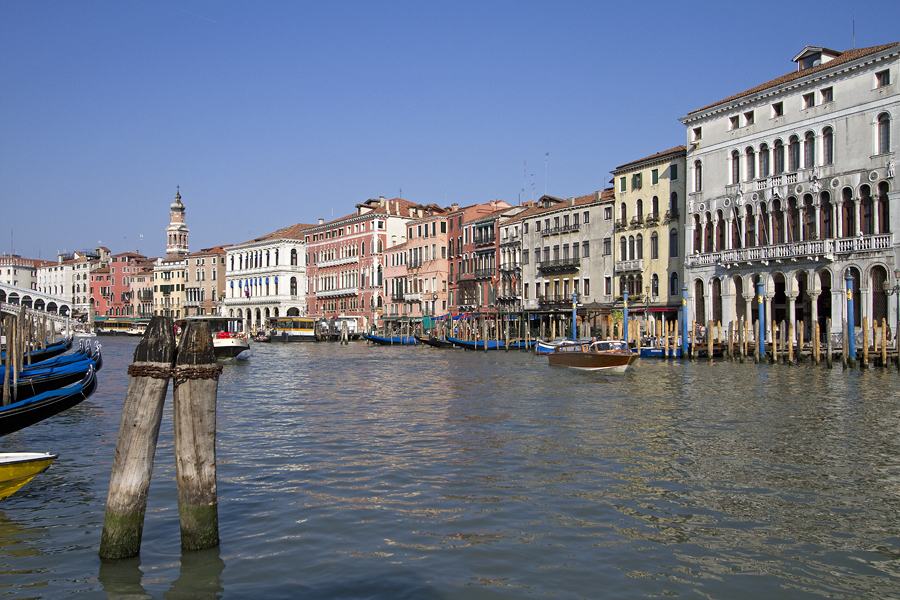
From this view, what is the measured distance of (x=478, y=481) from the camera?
7.75 metres

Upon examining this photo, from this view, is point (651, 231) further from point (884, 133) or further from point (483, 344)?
point (884, 133)

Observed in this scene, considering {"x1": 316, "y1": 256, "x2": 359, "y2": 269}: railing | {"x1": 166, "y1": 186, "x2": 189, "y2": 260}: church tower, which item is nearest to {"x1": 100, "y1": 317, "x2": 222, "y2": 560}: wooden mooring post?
{"x1": 316, "y1": 256, "x2": 359, "y2": 269}: railing

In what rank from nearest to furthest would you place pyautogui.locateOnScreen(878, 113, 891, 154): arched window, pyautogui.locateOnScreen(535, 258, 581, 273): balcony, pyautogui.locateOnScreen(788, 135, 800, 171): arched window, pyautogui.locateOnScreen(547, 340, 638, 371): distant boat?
pyautogui.locateOnScreen(547, 340, 638, 371): distant boat → pyautogui.locateOnScreen(878, 113, 891, 154): arched window → pyautogui.locateOnScreen(788, 135, 800, 171): arched window → pyautogui.locateOnScreen(535, 258, 581, 273): balcony

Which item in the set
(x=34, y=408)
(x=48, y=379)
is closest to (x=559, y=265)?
(x=48, y=379)

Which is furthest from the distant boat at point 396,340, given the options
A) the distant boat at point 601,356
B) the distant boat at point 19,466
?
the distant boat at point 19,466

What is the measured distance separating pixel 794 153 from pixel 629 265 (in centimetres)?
1022

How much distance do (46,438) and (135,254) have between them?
294ft

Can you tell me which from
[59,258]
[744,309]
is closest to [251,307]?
[59,258]

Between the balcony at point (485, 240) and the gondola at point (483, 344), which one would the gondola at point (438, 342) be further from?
the balcony at point (485, 240)

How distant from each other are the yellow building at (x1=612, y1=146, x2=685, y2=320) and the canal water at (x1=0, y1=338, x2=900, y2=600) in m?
22.9

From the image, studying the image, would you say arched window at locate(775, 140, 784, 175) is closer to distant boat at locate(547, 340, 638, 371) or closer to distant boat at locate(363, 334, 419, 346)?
distant boat at locate(547, 340, 638, 371)

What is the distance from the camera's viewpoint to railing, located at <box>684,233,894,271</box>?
2625 cm

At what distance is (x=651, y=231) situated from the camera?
121 feet

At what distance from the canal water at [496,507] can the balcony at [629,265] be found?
24.2 meters
